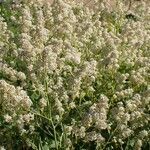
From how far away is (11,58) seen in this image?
6.71m

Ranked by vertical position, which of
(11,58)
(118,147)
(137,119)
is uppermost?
(11,58)

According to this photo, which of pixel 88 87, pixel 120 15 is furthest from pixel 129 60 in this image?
pixel 120 15

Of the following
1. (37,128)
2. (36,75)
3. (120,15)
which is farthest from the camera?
(120,15)

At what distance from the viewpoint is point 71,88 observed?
5.57 metres

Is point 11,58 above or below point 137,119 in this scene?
above

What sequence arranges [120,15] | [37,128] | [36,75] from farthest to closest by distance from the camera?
1. [120,15]
2. [37,128]
3. [36,75]

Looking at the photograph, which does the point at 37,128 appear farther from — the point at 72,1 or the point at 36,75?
the point at 72,1

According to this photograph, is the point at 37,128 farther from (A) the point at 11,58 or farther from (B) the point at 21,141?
(A) the point at 11,58

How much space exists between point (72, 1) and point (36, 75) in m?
3.43

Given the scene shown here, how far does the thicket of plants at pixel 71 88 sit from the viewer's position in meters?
5.34

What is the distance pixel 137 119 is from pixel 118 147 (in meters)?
0.49

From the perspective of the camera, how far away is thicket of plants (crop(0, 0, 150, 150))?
5336 mm

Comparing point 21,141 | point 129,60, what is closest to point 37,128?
point 21,141

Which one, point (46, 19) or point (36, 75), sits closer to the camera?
point (36, 75)
